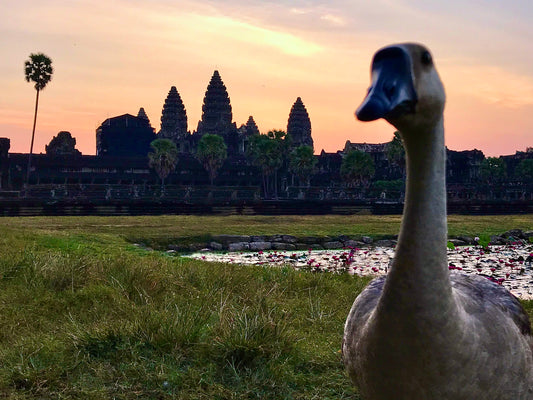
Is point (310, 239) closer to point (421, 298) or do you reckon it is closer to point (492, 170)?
point (421, 298)

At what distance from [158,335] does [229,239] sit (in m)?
14.9

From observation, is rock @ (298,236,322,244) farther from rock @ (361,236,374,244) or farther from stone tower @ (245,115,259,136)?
stone tower @ (245,115,259,136)

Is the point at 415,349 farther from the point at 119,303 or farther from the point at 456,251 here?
the point at 456,251

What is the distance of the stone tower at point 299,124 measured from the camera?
86.8 metres

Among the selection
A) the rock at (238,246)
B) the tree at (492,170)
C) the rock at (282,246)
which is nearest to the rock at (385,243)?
the rock at (282,246)

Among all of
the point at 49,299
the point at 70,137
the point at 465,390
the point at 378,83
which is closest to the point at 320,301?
the point at 49,299

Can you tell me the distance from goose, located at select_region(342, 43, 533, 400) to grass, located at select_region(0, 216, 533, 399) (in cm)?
227

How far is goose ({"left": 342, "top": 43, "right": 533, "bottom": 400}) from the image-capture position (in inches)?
77.7

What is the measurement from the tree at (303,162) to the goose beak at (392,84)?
6033 centimetres

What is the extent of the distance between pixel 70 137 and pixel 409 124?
253ft

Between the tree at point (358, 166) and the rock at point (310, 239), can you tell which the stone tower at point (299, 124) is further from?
the rock at point (310, 239)

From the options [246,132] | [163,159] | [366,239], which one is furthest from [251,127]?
[366,239]

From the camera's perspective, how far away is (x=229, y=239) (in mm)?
20078

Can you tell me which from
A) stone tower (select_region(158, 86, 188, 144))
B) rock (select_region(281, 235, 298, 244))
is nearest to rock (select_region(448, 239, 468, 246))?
rock (select_region(281, 235, 298, 244))
